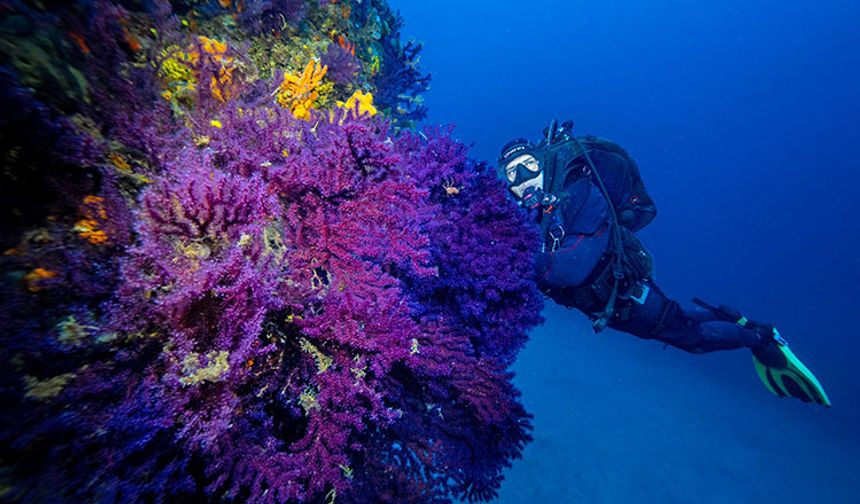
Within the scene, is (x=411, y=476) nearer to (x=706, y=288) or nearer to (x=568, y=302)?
(x=568, y=302)

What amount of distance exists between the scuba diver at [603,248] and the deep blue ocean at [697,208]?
1.23 metres

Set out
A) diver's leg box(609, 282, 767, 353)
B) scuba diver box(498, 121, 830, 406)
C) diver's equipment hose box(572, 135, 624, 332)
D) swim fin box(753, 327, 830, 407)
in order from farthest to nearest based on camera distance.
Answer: swim fin box(753, 327, 830, 407) → diver's leg box(609, 282, 767, 353) → diver's equipment hose box(572, 135, 624, 332) → scuba diver box(498, 121, 830, 406)

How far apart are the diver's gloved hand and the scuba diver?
0.04ft

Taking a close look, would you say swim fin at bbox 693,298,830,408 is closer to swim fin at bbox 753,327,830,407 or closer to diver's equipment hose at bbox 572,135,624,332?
swim fin at bbox 753,327,830,407

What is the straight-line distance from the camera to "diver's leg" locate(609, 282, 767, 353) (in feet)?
17.8

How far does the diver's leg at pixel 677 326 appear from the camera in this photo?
5426 mm

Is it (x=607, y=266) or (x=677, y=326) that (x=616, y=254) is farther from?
(x=677, y=326)

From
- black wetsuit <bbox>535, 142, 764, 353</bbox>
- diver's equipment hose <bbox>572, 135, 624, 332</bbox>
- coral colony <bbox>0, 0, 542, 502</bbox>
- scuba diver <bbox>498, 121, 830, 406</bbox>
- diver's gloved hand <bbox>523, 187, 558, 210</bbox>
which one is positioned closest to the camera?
coral colony <bbox>0, 0, 542, 502</bbox>

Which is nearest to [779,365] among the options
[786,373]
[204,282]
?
[786,373]

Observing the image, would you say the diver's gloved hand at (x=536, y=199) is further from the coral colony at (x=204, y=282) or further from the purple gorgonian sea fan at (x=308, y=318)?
the coral colony at (x=204, y=282)

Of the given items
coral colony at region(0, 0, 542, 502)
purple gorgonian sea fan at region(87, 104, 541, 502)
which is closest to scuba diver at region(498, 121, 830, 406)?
purple gorgonian sea fan at region(87, 104, 541, 502)

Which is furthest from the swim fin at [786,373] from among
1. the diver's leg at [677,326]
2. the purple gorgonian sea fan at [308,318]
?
the purple gorgonian sea fan at [308,318]

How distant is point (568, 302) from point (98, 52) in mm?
5110

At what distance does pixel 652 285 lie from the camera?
558 cm
